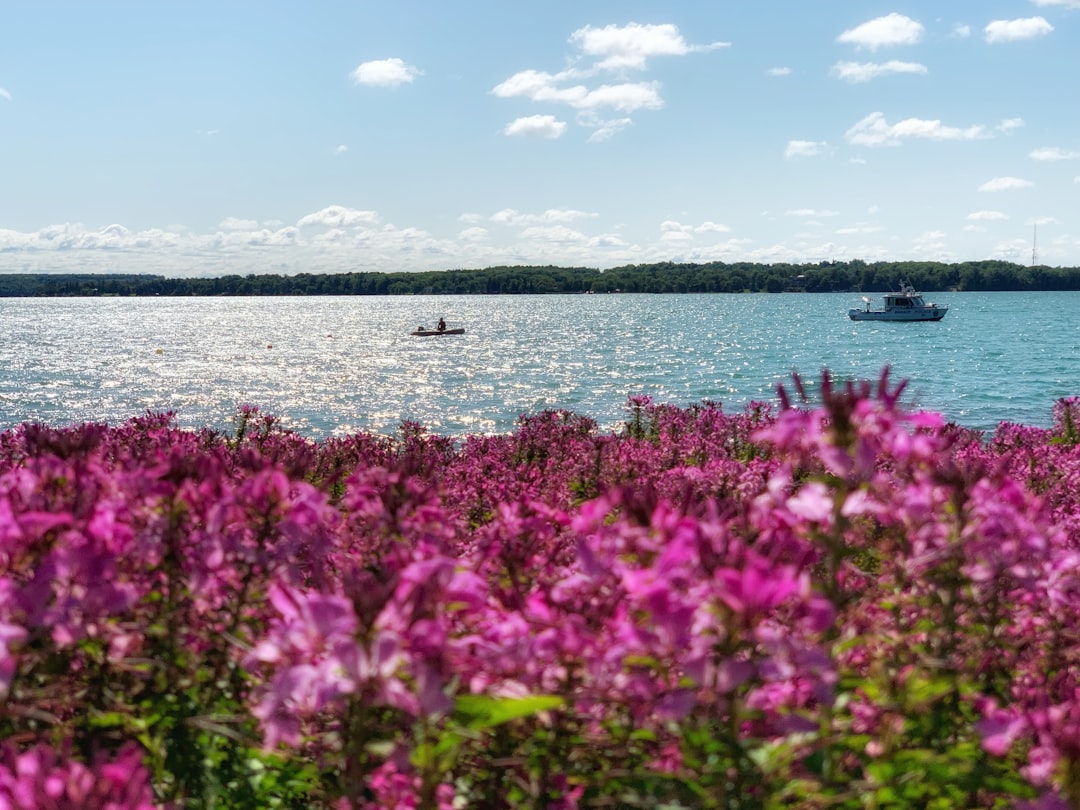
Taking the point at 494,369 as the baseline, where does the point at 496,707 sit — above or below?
above

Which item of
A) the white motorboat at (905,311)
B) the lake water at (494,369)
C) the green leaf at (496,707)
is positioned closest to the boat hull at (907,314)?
the white motorboat at (905,311)

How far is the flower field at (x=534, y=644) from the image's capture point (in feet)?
6.82

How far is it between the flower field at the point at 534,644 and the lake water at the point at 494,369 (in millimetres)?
11587

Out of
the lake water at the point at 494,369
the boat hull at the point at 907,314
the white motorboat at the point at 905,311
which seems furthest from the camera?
the white motorboat at the point at 905,311

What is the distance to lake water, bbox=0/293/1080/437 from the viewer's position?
45.0m

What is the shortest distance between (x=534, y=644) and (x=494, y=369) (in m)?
67.0

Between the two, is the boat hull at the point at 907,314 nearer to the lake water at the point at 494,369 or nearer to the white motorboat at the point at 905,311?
the white motorboat at the point at 905,311

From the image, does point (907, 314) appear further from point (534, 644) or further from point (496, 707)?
point (496, 707)

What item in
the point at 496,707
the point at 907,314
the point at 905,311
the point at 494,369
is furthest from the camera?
the point at 905,311

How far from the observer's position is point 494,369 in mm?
69062

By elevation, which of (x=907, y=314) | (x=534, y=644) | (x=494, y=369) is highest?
(x=907, y=314)

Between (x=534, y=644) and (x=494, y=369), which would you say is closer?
(x=534, y=644)

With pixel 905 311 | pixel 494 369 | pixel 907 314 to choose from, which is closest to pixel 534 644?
pixel 494 369

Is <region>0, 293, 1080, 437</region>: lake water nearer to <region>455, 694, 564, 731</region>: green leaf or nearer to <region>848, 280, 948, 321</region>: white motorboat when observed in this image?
<region>848, 280, 948, 321</region>: white motorboat
